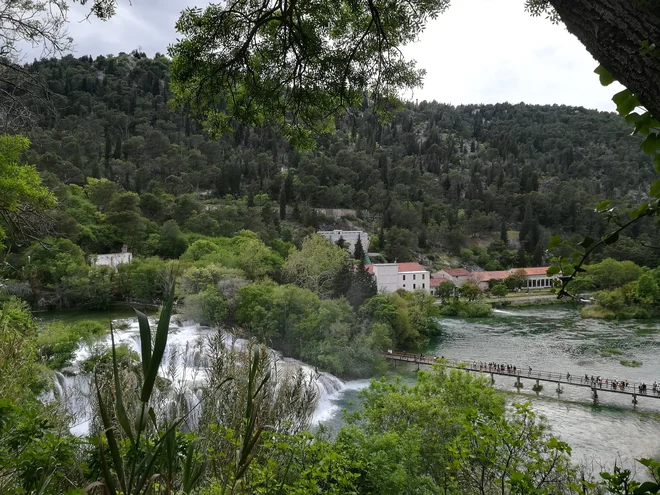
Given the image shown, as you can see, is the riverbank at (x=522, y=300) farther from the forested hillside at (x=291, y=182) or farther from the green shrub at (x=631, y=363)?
the green shrub at (x=631, y=363)

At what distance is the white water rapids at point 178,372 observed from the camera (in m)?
10.3

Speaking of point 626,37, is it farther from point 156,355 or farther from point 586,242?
point 156,355

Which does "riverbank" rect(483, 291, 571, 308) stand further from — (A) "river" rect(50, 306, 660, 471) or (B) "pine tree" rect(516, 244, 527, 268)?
(B) "pine tree" rect(516, 244, 527, 268)

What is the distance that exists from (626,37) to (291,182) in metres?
53.8

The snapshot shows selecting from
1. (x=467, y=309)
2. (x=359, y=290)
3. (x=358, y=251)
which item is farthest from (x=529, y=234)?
(x=359, y=290)

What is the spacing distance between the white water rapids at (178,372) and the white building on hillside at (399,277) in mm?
16756

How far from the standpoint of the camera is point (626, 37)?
3.13 feet

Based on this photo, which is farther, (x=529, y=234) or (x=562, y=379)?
(x=529, y=234)

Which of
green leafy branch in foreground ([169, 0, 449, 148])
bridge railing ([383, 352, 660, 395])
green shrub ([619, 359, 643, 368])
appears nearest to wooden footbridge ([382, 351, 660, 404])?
bridge railing ([383, 352, 660, 395])

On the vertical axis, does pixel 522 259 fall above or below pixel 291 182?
below

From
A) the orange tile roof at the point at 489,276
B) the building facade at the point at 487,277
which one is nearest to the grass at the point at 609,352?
the building facade at the point at 487,277

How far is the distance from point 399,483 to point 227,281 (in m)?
16.3

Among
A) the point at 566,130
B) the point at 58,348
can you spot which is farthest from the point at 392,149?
the point at 58,348

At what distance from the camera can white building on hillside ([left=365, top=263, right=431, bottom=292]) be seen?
33.2 metres
